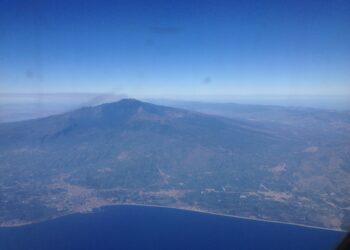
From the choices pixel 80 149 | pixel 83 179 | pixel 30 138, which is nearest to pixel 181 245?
pixel 83 179

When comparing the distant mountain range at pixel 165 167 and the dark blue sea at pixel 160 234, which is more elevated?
the distant mountain range at pixel 165 167

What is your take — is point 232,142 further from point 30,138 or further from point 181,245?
point 30,138

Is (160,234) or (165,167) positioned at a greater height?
(165,167)

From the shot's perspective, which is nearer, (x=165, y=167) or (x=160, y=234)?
(x=160, y=234)

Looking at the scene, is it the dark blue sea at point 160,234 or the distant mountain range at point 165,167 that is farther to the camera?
the distant mountain range at point 165,167
